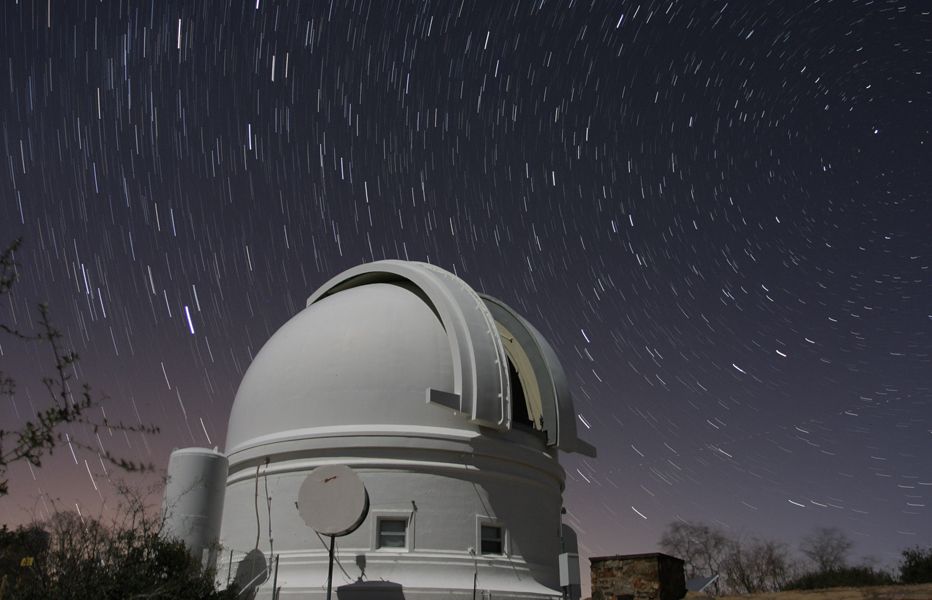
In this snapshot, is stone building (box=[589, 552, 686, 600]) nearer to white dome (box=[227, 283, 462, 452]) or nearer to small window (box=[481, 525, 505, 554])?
small window (box=[481, 525, 505, 554])

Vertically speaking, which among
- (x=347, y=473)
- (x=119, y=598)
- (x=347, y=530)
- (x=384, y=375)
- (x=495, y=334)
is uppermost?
(x=495, y=334)

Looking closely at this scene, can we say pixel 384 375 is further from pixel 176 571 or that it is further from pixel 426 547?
pixel 176 571

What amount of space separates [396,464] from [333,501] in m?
1.69

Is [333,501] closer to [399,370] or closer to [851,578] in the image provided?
[399,370]

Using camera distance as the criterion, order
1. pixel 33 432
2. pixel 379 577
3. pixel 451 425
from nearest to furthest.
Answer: pixel 33 432 → pixel 379 577 → pixel 451 425

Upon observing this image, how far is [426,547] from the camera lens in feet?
39.0

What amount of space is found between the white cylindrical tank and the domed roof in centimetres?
87

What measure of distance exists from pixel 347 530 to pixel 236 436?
4939mm

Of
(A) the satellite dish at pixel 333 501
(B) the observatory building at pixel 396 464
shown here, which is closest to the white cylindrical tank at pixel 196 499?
(B) the observatory building at pixel 396 464

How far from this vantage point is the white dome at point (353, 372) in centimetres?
1285

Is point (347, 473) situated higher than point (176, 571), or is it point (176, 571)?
point (347, 473)

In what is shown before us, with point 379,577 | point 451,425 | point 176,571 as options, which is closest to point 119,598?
point 176,571

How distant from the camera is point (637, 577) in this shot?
7.65 metres

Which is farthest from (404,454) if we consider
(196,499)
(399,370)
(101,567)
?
(101,567)
